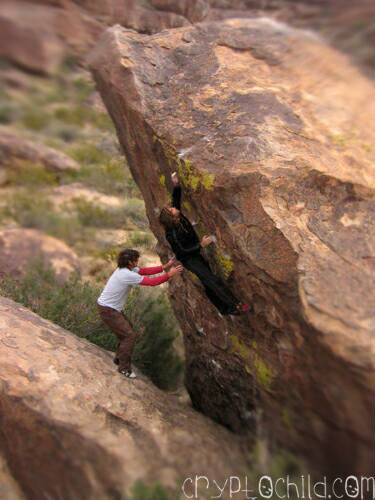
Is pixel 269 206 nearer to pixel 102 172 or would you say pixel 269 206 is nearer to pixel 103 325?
pixel 103 325

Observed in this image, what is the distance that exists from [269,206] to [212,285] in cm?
84

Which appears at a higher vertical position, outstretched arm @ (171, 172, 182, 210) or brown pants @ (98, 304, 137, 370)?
outstretched arm @ (171, 172, 182, 210)

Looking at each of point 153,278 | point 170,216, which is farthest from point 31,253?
point 170,216

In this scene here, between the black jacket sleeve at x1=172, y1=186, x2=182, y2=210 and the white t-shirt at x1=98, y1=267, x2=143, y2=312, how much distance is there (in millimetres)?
751

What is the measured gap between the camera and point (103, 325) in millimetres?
5777

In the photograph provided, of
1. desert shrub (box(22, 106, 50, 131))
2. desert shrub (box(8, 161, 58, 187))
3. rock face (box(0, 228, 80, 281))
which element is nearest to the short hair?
rock face (box(0, 228, 80, 281))

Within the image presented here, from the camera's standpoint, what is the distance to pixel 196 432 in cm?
421

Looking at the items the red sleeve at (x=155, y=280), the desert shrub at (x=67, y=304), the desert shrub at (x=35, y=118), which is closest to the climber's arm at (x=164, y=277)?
the red sleeve at (x=155, y=280)

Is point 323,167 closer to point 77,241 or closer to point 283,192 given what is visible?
point 283,192

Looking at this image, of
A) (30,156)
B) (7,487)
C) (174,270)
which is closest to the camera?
(7,487)

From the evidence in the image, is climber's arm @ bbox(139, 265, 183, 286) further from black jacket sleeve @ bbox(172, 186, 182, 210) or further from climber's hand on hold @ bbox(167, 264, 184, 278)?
black jacket sleeve @ bbox(172, 186, 182, 210)

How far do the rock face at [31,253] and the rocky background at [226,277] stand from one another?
1.66 meters

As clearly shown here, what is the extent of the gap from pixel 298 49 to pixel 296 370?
4.16m

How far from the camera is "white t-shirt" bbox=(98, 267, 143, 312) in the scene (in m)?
4.42
